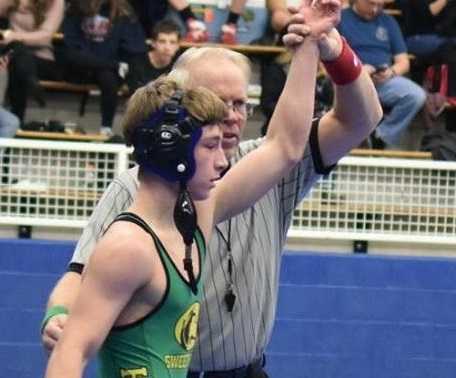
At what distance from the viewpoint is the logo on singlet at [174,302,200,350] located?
309cm

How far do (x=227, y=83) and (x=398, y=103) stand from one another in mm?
5417

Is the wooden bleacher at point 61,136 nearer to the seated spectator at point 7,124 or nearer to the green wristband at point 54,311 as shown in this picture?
the seated spectator at point 7,124

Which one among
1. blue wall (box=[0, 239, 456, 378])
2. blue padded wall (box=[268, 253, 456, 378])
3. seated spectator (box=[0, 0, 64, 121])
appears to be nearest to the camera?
blue wall (box=[0, 239, 456, 378])

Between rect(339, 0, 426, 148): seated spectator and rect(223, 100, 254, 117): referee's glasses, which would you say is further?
rect(339, 0, 426, 148): seated spectator

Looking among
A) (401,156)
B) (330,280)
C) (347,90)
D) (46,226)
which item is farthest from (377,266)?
(347,90)

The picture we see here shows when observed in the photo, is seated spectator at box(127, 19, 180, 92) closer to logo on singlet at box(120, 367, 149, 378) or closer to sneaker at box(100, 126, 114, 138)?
sneaker at box(100, 126, 114, 138)

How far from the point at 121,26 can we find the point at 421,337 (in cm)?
273

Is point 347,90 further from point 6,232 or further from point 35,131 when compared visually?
point 35,131

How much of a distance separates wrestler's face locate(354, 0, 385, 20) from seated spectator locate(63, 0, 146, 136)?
138 centimetres

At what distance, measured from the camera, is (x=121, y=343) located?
305 cm

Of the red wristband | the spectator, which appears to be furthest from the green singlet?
the spectator

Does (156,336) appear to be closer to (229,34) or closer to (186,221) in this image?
(186,221)

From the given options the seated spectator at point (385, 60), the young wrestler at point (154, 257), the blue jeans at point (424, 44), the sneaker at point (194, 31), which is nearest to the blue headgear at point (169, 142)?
the young wrestler at point (154, 257)

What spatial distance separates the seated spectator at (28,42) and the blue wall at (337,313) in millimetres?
1502
